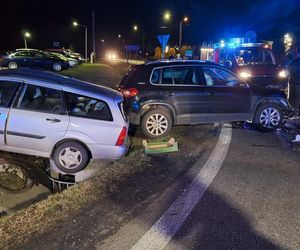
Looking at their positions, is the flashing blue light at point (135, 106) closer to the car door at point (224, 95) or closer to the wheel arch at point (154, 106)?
the wheel arch at point (154, 106)

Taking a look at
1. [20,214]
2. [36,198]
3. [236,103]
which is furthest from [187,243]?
[236,103]

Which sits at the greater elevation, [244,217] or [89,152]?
[89,152]

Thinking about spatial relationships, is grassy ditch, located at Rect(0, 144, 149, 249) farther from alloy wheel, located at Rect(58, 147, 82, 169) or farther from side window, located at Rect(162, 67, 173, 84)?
side window, located at Rect(162, 67, 173, 84)

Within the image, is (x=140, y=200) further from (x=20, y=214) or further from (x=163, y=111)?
(x=163, y=111)

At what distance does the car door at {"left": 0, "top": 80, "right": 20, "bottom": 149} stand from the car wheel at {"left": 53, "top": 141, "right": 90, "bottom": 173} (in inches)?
34.1

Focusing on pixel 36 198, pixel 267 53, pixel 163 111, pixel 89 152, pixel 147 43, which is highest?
pixel 147 43

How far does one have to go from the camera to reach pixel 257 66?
13914 mm

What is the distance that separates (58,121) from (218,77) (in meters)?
4.19

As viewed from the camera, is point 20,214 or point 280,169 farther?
point 280,169

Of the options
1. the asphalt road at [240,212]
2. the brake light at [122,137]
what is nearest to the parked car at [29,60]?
the brake light at [122,137]

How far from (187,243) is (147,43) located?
84965mm

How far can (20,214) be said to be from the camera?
4293 millimetres

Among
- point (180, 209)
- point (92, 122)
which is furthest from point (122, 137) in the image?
point (180, 209)

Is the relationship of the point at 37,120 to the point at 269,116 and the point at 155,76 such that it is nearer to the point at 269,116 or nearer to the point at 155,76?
the point at 155,76
